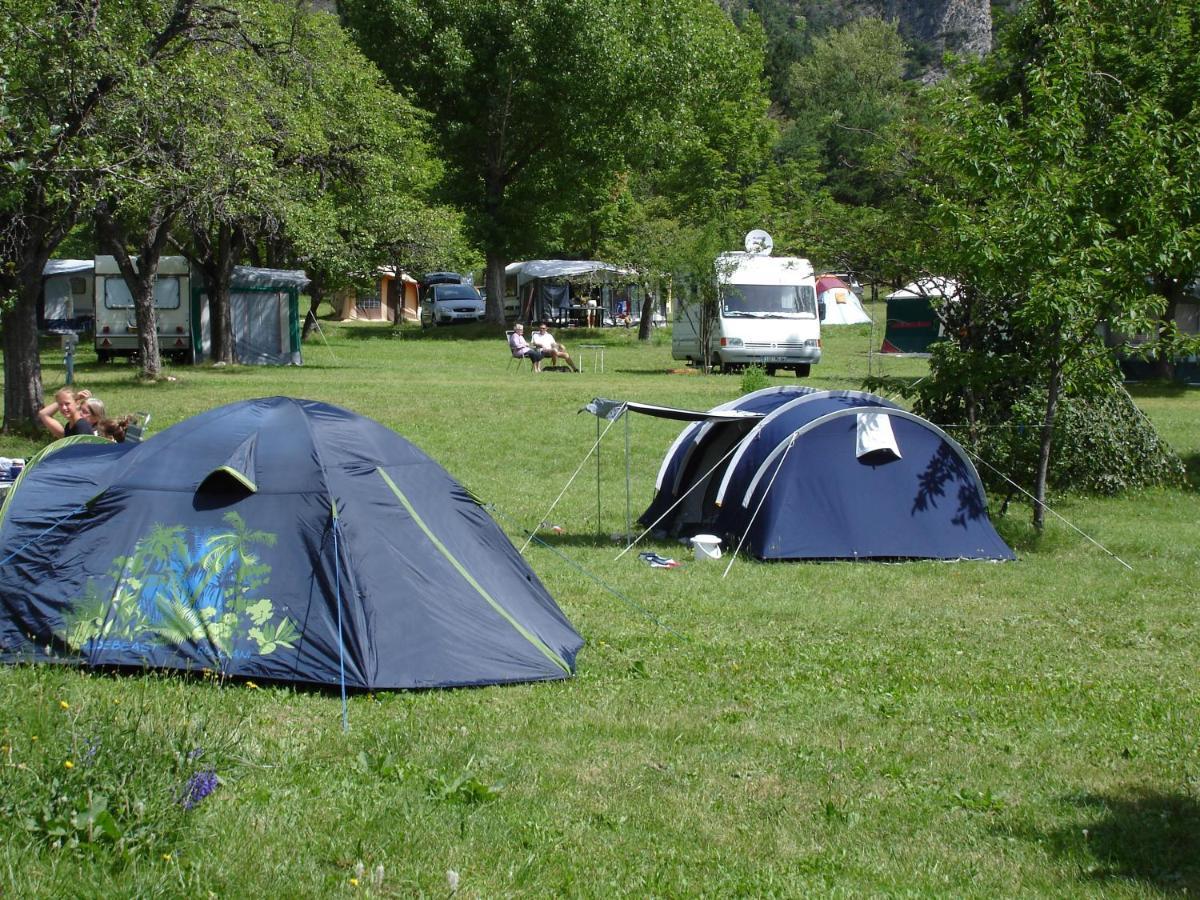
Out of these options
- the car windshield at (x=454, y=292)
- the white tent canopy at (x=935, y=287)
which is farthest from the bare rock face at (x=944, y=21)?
the white tent canopy at (x=935, y=287)

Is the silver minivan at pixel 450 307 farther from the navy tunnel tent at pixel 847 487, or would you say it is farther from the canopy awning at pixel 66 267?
the navy tunnel tent at pixel 847 487

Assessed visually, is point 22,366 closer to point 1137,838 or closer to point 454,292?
point 1137,838

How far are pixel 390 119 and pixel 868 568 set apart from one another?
19837 mm

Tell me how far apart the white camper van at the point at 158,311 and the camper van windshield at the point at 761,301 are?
11.7 metres

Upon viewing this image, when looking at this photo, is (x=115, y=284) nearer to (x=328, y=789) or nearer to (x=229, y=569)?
(x=229, y=569)

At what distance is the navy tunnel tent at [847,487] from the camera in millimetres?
11289

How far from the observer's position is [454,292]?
1710 inches

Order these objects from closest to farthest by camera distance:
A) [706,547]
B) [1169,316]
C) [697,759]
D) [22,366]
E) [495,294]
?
[697,759]
[706,547]
[22,366]
[1169,316]
[495,294]

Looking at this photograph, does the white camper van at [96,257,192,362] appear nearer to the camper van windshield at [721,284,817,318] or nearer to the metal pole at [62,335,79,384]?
the metal pole at [62,335,79,384]

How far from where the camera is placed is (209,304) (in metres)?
28.2

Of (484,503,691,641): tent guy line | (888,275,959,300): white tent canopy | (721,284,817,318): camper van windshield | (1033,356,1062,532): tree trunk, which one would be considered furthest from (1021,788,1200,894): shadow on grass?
(721,284,817,318): camper van windshield

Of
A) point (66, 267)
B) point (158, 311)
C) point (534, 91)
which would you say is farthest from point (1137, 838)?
point (66, 267)

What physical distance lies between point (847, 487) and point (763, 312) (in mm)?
14972

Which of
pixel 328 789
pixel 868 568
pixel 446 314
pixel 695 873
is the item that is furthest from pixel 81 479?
pixel 446 314
